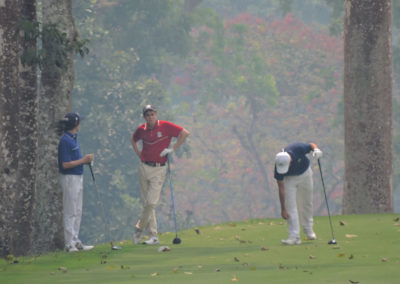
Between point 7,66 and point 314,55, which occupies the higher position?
point 314,55

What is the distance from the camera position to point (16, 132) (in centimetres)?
1431

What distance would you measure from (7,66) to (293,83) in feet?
109

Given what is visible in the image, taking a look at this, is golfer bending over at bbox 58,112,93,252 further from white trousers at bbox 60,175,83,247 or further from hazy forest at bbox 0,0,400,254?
hazy forest at bbox 0,0,400,254

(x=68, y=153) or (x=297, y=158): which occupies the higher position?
(x=68, y=153)

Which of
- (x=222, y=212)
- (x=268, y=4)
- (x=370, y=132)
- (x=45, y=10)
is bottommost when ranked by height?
(x=222, y=212)

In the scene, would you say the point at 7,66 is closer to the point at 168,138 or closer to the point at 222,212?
the point at 168,138

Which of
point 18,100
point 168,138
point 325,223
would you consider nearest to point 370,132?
point 325,223

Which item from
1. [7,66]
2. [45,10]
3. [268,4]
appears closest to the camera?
[7,66]

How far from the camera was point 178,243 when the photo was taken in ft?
50.0

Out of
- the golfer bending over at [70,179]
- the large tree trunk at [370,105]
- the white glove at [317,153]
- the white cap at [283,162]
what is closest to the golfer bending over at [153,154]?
the golfer bending over at [70,179]

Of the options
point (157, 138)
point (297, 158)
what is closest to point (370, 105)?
point (297, 158)

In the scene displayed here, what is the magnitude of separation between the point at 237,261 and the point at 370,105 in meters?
8.68

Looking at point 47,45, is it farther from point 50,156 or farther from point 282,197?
point 282,197

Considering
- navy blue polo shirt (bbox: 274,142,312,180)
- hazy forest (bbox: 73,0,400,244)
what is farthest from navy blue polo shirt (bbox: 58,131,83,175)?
hazy forest (bbox: 73,0,400,244)
